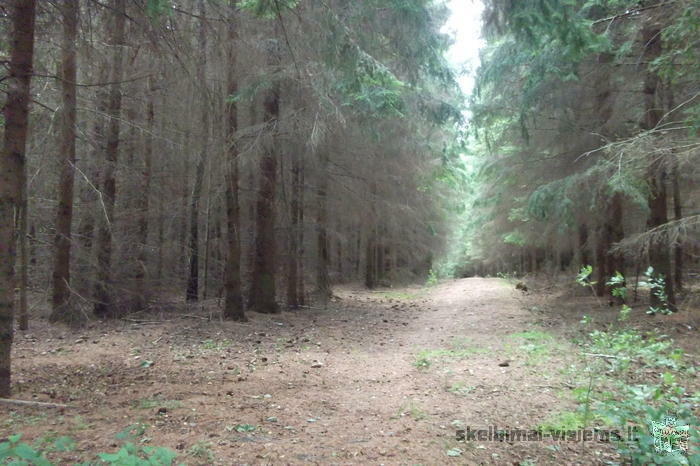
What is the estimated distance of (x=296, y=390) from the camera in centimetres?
545

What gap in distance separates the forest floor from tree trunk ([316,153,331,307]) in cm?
379

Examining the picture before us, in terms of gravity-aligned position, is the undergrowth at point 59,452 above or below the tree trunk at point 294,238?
below

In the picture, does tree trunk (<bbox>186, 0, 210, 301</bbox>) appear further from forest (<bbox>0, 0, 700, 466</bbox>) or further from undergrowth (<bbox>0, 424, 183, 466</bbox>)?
undergrowth (<bbox>0, 424, 183, 466</bbox>)

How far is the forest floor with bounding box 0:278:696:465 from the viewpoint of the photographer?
3.62 metres

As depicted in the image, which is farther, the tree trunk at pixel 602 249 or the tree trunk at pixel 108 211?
the tree trunk at pixel 602 249

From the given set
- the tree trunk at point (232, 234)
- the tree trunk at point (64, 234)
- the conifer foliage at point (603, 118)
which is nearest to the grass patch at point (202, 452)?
the conifer foliage at point (603, 118)

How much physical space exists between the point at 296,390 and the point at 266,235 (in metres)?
6.40

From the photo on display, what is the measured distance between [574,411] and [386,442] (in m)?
2.05

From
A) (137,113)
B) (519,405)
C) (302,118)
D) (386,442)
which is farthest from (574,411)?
(137,113)

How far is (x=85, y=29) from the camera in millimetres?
5086

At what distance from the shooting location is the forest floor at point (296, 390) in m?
3.62

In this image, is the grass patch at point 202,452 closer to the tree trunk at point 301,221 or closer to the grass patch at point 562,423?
the grass patch at point 562,423

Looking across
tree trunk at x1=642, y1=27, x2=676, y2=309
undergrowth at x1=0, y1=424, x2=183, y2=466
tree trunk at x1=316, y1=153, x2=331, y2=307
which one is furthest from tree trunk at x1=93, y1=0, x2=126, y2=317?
tree trunk at x1=642, y1=27, x2=676, y2=309

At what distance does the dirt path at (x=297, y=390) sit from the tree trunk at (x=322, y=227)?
3965 millimetres
